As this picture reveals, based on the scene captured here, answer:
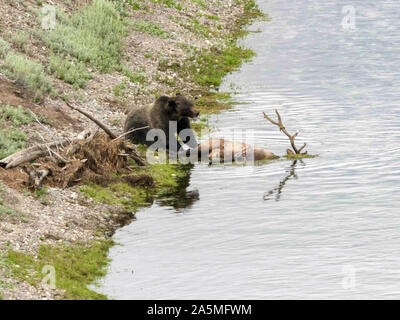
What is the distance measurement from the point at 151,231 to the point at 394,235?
15.7ft

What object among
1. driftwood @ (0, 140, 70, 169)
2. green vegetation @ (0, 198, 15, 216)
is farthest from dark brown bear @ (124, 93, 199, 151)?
green vegetation @ (0, 198, 15, 216)

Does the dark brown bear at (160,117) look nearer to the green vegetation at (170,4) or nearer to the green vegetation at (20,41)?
the green vegetation at (20,41)

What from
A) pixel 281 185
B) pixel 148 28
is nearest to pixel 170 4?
pixel 148 28

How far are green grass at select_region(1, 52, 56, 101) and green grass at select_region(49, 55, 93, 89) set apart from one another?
1332mm

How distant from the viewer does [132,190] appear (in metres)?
19.1

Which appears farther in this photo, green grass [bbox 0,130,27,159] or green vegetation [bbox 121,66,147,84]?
green vegetation [bbox 121,66,147,84]

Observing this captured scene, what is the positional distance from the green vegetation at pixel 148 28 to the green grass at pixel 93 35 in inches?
25.1

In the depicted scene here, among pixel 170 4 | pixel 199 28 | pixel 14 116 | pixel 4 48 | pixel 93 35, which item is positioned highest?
pixel 170 4

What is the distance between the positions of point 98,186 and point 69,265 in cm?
430

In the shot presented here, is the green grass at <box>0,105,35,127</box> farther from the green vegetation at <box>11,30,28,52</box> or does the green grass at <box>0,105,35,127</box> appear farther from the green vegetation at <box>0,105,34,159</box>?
the green vegetation at <box>11,30,28,52</box>

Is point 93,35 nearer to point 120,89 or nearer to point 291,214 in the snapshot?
point 120,89

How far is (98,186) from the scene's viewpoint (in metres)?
18.6

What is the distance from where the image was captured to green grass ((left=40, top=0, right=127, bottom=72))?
27.8m
